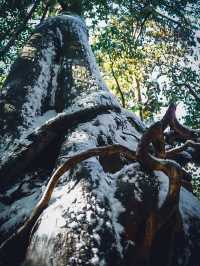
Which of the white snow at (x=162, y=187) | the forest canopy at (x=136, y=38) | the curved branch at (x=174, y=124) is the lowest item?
the white snow at (x=162, y=187)

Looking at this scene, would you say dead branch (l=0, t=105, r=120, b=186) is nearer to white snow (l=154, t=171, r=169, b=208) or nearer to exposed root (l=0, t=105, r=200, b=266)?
exposed root (l=0, t=105, r=200, b=266)

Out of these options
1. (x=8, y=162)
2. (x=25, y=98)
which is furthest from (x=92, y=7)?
(x=8, y=162)

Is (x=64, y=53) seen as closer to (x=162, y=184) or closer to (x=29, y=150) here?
(x=29, y=150)

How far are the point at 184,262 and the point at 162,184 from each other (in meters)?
0.50

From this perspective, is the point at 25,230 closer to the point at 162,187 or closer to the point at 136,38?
the point at 162,187

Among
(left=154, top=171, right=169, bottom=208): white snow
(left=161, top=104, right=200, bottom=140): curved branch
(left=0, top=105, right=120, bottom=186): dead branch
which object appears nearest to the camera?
(left=154, top=171, right=169, bottom=208): white snow

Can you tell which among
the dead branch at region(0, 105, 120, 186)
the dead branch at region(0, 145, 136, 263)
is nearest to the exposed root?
the dead branch at region(0, 145, 136, 263)

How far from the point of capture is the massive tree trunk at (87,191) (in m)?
2.07

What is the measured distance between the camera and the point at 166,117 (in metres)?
2.65

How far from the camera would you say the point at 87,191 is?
7.45 feet

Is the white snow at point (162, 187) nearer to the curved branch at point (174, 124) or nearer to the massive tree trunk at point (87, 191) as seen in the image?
the massive tree trunk at point (87, 191)

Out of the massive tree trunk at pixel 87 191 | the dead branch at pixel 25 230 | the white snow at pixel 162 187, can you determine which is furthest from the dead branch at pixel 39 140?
the white snow at pixel 162 187

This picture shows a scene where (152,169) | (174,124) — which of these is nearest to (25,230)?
(152,169)

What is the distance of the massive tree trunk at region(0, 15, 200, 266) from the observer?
207 centimetres
